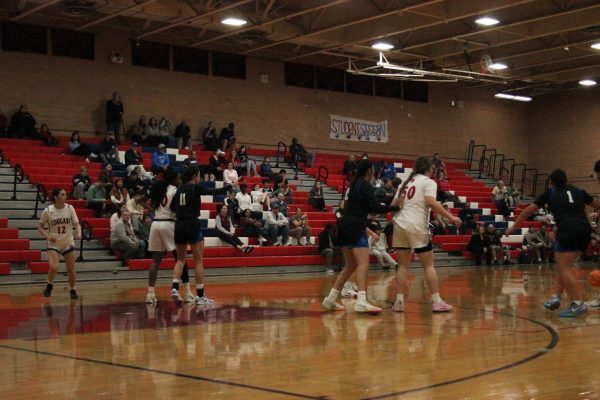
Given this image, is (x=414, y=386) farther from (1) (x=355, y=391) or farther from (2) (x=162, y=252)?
(2) (x=162, y=252)

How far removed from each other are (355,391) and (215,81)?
85.1ft

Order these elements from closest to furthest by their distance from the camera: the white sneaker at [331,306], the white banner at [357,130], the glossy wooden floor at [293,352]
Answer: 1. the glossy wooden floor at [293,352]
2. the white sneaker at [331,306]
3. the white banner at [357,130]

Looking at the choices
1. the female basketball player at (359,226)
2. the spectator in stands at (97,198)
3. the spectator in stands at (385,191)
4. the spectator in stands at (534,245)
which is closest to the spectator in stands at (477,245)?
the spectator in stands at (534,245)

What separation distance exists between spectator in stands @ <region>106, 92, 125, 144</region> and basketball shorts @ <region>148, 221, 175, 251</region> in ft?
51.3

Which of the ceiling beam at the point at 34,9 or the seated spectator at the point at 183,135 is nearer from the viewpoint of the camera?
the ceiling beam at the point at 34,9

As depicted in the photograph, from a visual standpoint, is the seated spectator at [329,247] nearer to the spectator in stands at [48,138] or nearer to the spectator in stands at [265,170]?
the spectator in stands at [265,170]

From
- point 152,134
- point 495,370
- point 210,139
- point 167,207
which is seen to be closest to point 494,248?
point 210,139

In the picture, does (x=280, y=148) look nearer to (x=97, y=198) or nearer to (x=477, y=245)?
(x=477, y=245)

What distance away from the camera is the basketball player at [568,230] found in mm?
9555

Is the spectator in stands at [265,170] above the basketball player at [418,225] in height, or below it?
above

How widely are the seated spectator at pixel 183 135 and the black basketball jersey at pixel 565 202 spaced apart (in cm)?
1899

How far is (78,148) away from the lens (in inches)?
976

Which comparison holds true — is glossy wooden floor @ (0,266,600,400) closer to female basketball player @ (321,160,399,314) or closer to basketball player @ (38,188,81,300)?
female basketball player @ (321,160,399,314)

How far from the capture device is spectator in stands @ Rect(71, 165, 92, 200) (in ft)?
70.6
